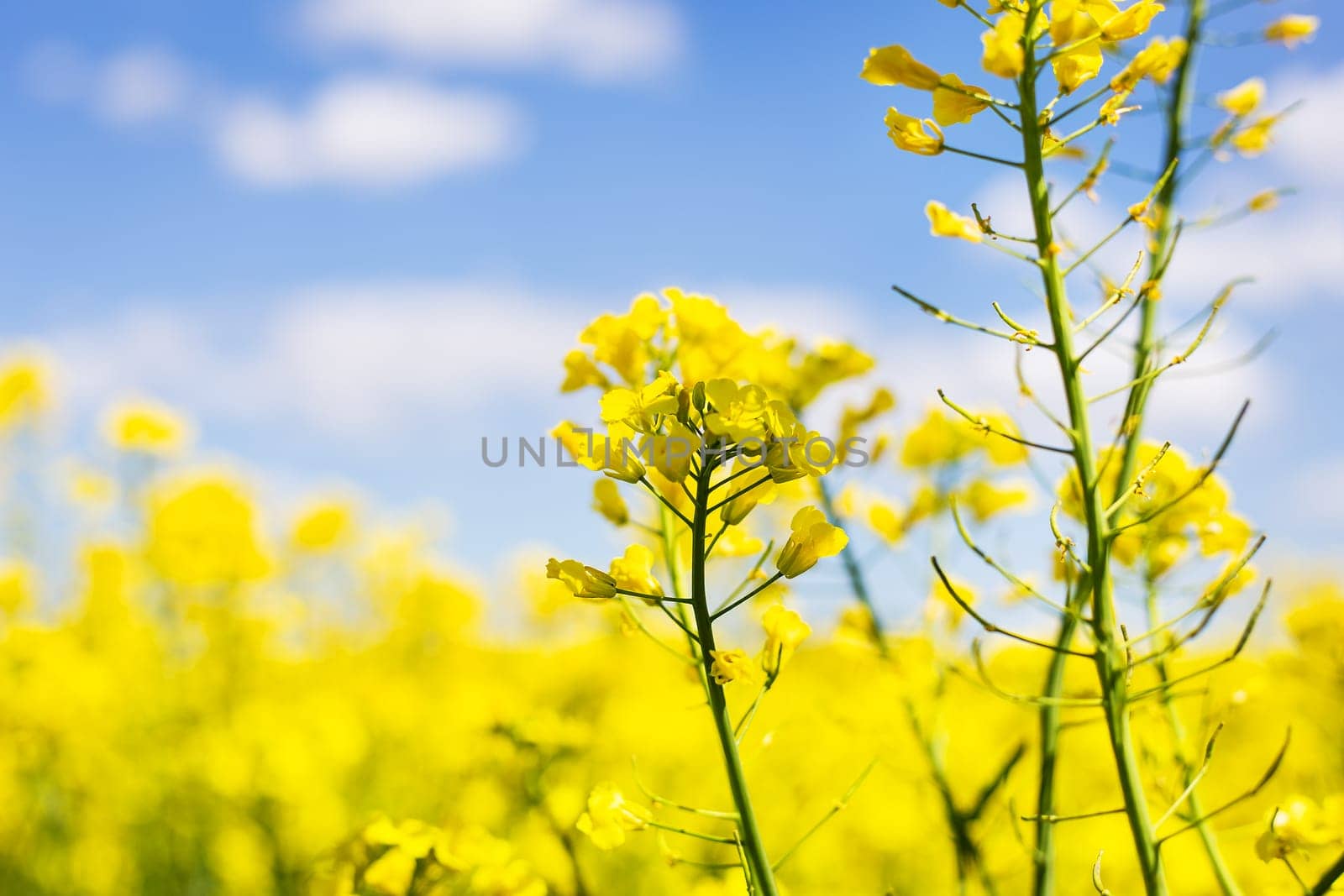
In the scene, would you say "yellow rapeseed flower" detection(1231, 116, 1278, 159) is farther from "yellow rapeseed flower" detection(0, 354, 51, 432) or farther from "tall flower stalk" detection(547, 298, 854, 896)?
"yellow rapeseed flower" detection(0, 354, 51, 432)

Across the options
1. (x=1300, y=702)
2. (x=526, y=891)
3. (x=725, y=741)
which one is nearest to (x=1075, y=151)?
Result: (x=725, y=741)

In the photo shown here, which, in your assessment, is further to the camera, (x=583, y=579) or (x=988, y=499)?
(x=988, y=499)

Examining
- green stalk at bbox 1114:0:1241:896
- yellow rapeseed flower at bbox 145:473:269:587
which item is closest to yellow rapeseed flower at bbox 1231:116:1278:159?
green stalk at bbox 1114:0:1241:896

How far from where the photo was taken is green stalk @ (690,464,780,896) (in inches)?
Answer: 41.9

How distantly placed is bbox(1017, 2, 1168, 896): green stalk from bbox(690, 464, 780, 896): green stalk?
44 cm

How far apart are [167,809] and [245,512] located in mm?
1912

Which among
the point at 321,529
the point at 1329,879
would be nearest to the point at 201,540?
the point at 321,529

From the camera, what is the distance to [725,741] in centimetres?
108

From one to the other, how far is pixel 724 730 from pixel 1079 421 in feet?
1.85

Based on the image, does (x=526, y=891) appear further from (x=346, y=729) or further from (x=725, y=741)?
(x=346, y=729)

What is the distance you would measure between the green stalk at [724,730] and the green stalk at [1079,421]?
436 mm

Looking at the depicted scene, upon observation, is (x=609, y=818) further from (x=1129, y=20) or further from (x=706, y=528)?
(x=1129, y=20)

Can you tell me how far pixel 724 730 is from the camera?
1101mm

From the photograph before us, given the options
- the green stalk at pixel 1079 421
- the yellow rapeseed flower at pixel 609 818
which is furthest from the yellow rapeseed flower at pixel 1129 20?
the yellow rapeseed flower at pixel 609 818
